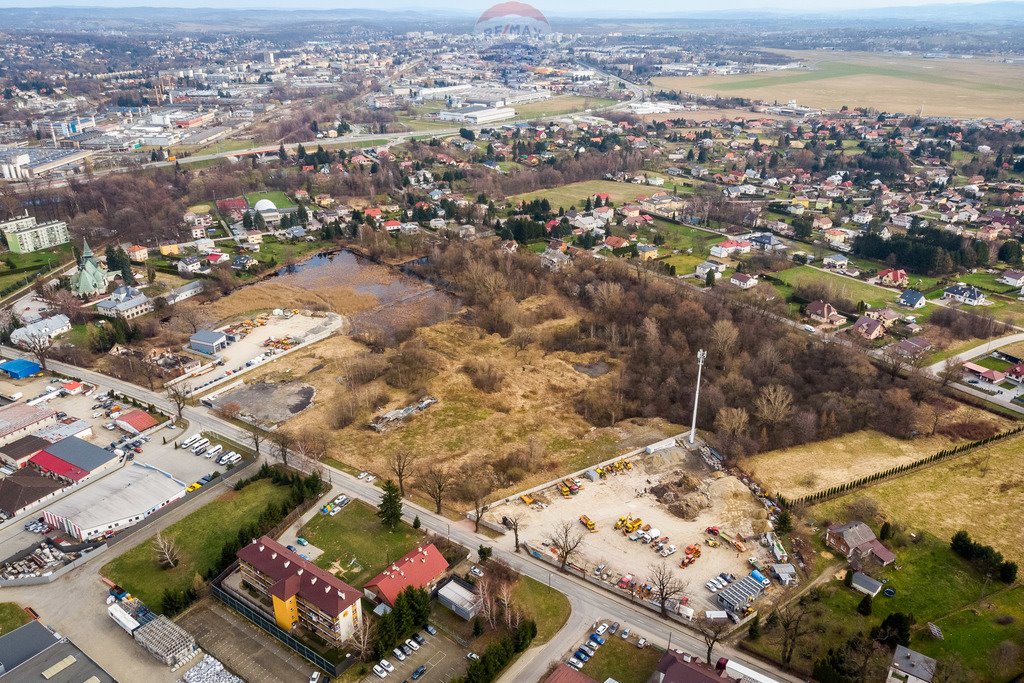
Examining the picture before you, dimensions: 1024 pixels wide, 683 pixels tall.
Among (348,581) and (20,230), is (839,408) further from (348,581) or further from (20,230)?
(20,230)

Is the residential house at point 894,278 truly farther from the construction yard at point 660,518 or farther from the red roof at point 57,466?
the red roof at point 57,466

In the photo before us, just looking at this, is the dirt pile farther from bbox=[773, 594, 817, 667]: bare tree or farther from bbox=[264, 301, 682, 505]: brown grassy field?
bbox=[773, 594, 817, 667]: bare tree

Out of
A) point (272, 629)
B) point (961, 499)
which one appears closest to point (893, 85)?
point (961, 499)

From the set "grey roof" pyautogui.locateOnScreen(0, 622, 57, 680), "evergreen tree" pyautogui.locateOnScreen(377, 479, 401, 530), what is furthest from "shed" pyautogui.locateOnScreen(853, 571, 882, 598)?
"grey roof" pyautogui.locateOnScreen(0, 622, 57, 680)

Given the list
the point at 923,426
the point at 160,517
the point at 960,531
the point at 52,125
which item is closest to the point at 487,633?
the point at 160,517

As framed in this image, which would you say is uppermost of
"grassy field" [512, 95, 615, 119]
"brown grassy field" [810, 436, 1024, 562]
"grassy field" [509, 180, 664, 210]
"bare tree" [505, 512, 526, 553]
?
"grassy field" [512, 95, 615, 119]

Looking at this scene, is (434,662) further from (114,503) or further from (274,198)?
(274,198)
